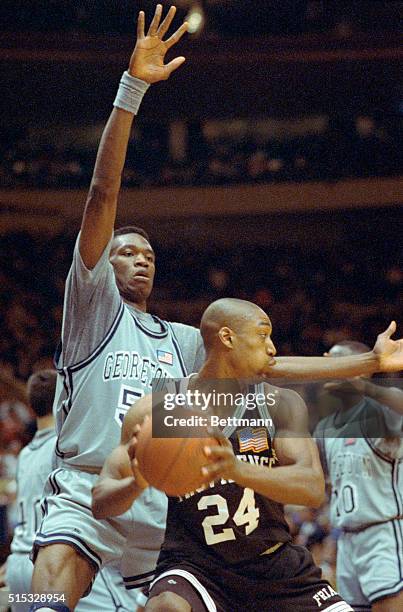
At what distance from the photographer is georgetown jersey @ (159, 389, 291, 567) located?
318 centimetres

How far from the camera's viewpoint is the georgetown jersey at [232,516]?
10.4 feet

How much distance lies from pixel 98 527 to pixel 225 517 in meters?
0.66

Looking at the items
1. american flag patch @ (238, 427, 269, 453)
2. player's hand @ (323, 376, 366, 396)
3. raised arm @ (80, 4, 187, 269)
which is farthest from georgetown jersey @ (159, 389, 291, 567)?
player's hand @ (323, 376, 366, 396)

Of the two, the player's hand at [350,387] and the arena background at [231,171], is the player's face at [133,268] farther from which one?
the arena background at [231,171]

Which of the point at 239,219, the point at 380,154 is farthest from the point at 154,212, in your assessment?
the point at 380,154

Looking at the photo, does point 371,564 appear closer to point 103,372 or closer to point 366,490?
point 366,490

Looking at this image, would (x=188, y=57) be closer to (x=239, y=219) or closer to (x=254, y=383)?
(x=239, y=219)

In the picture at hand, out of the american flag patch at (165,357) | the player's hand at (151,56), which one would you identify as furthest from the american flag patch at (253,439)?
the player's hand at (151,56)

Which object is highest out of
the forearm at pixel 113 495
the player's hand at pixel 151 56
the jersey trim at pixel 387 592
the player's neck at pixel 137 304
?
the player's hand at pixel 151 56

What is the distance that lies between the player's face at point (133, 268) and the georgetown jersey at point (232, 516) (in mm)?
1050

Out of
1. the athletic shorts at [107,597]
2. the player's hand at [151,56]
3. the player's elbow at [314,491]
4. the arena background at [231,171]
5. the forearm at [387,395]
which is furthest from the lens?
the arena background at [231,171]

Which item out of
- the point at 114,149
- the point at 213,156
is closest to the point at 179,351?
the point at 114,149

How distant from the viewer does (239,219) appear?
14.6 m

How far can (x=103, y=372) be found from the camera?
3.82 metres
